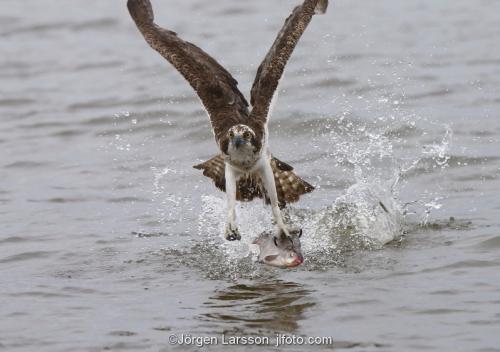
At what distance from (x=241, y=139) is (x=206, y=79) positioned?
1.19 m

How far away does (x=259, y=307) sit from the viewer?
26.5ft

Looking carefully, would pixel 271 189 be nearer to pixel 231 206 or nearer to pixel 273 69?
pixel 231 206

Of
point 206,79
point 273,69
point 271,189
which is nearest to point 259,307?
point 271,189

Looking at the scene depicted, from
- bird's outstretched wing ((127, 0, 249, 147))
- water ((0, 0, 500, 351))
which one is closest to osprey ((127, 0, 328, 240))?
bird's outstretched wing ((127, 0, 249, 147))

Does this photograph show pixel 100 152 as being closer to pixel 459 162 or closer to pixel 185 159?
pixel 185 159

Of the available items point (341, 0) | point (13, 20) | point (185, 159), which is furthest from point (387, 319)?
point (13, 20)

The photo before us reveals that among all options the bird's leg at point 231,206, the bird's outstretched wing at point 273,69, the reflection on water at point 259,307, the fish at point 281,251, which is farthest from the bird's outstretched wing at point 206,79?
the reflection on water at point 259,307

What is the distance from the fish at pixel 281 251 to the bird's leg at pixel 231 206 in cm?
24

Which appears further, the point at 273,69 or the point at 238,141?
the point at 273,69

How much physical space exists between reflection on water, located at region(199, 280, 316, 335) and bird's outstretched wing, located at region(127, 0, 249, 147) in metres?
1.34

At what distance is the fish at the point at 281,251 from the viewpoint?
8.68 meters

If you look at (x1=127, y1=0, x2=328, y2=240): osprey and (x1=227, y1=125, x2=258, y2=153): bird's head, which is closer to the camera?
(x1=227, y1=125, x2=258, y2=153): bird's head

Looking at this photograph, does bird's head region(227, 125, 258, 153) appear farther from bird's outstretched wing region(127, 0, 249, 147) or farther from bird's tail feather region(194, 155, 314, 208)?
bird's tail feather region(194, 155, 314, 208)

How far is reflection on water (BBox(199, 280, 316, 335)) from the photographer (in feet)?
25.1
